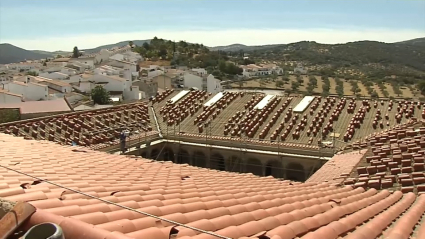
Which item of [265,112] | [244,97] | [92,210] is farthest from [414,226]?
[244,97]

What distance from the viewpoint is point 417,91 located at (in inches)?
3155

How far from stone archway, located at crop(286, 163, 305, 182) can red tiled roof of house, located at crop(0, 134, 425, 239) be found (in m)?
12.3

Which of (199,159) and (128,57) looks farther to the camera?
(128,57)

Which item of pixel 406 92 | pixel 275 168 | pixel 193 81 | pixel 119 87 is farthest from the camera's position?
pixel 406 92

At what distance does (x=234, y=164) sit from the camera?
943 inches

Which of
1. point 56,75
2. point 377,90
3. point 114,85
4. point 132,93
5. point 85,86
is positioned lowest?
point 132,93

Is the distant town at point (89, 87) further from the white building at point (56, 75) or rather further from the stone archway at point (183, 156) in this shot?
the stone archway at point (183, 156)

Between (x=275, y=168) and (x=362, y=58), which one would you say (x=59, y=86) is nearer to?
(x=275, y=168)

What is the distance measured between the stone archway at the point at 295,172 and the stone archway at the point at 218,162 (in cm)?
372

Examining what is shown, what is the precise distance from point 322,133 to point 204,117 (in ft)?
24.5

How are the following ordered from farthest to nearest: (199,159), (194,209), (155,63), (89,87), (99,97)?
(155,63), (89,87), (99,97), (199,159), (194,209)

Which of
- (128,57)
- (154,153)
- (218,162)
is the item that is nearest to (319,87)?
(128,57)

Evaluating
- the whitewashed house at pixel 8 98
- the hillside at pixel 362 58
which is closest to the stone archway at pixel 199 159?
the whitewashed house at pixel 8 98

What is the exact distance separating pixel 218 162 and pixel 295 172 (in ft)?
14.6
